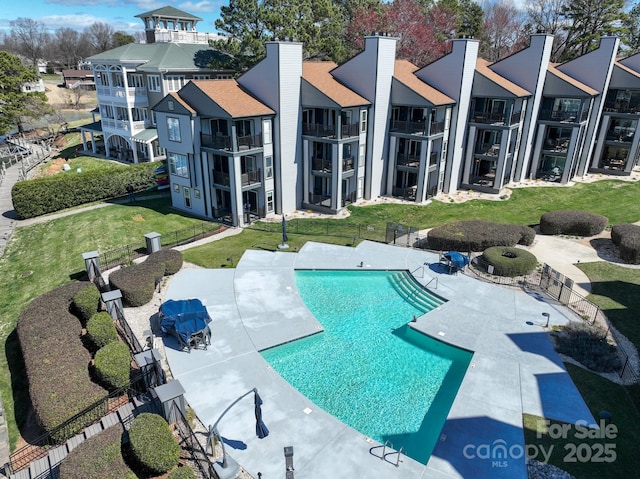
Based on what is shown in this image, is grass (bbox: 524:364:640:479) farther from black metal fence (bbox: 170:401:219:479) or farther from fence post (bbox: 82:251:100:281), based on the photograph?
fence post (bbox: 82:251:100:281)

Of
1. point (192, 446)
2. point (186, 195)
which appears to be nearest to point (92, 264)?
point (186, 195)

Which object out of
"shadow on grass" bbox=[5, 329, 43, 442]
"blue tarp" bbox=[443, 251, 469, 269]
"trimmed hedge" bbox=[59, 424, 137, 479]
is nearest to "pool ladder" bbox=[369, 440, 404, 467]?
"trimmed hedge" bbox=[59, 424, 137, 479]

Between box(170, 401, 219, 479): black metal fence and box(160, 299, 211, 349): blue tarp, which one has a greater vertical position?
box(160, 299, 211, 349): blue tarp

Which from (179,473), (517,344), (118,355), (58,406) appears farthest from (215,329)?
(517,344)

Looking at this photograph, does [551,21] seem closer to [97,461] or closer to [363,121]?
[363,121]

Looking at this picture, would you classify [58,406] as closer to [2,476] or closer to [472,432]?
[2,476]
